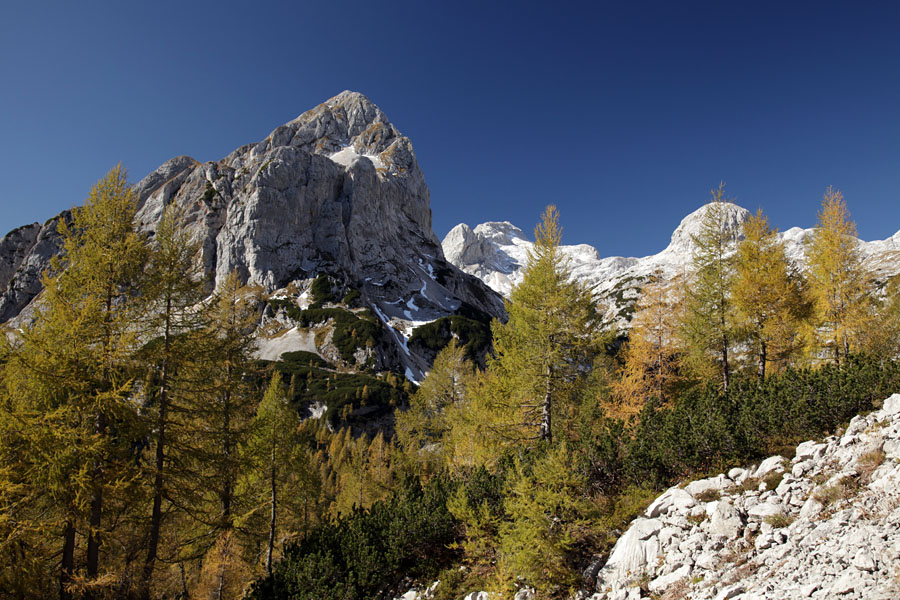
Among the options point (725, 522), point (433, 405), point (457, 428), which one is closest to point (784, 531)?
point (725, 522)

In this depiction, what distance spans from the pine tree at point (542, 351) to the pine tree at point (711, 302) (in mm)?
5695

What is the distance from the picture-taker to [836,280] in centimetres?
1661

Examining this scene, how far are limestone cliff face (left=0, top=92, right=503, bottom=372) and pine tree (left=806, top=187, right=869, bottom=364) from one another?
103526 millimetres

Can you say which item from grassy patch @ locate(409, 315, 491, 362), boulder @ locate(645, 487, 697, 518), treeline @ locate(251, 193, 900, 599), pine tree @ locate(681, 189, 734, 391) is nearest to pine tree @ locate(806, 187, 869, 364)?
treeline @ locate(251, 193, 900, 599)

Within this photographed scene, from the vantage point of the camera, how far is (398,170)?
597 ft

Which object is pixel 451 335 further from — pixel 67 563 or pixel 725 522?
pixel 725 522

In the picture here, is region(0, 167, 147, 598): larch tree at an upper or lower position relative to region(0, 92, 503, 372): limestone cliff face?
lower

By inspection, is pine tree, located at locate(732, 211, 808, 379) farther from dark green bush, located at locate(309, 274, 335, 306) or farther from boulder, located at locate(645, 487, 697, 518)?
dark green bush, located at locate(309, 274, 335, 306)

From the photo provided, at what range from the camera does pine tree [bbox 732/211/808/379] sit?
15148mm

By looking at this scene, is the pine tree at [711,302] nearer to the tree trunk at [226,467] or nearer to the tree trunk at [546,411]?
the tree trunk at [546,411]

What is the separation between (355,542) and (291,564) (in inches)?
63.3

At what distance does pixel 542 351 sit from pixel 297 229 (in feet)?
444

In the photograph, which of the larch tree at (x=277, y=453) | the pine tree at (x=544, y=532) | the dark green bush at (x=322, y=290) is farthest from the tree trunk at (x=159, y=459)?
the dark green bush at (x=322, y=290)

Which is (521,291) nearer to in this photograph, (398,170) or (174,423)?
(174,423)
